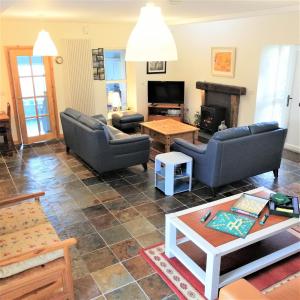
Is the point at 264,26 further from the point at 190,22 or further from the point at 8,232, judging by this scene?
the point at 8,232

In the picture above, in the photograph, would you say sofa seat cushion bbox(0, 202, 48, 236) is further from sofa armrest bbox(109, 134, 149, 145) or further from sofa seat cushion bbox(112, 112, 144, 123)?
sofa seat cushion bbox(112, 112, 144, 123)

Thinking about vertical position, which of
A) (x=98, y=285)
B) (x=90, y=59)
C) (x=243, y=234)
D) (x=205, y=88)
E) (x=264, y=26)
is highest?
(x=264, y=26)

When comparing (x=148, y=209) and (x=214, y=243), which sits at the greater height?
(x=214, y=243)

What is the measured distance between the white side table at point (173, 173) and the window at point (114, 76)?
386 centimetres

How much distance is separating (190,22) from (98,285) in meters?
6.40

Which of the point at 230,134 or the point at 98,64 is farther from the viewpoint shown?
the point at 98,64

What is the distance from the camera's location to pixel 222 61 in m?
6.82

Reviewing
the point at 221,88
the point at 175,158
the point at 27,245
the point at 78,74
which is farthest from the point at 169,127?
the point at 27,245

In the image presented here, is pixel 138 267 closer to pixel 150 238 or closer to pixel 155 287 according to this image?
pixel 155 287

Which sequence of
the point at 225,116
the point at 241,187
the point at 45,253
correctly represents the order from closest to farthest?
1. the point at 45,253
2. the point at 241,187
3. the point at 225,116

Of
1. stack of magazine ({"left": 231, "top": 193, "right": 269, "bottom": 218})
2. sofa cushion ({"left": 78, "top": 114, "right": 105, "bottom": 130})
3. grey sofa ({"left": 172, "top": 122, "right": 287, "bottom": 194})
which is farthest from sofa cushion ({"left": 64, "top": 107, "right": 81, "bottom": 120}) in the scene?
stack of magazine ({"left": 231, "top": 193, "right": 269, "bottom": 218})

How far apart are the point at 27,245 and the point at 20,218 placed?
19.5 inches

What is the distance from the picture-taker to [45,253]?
2283mm

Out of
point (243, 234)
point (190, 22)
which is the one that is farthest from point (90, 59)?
point (243, 234)
